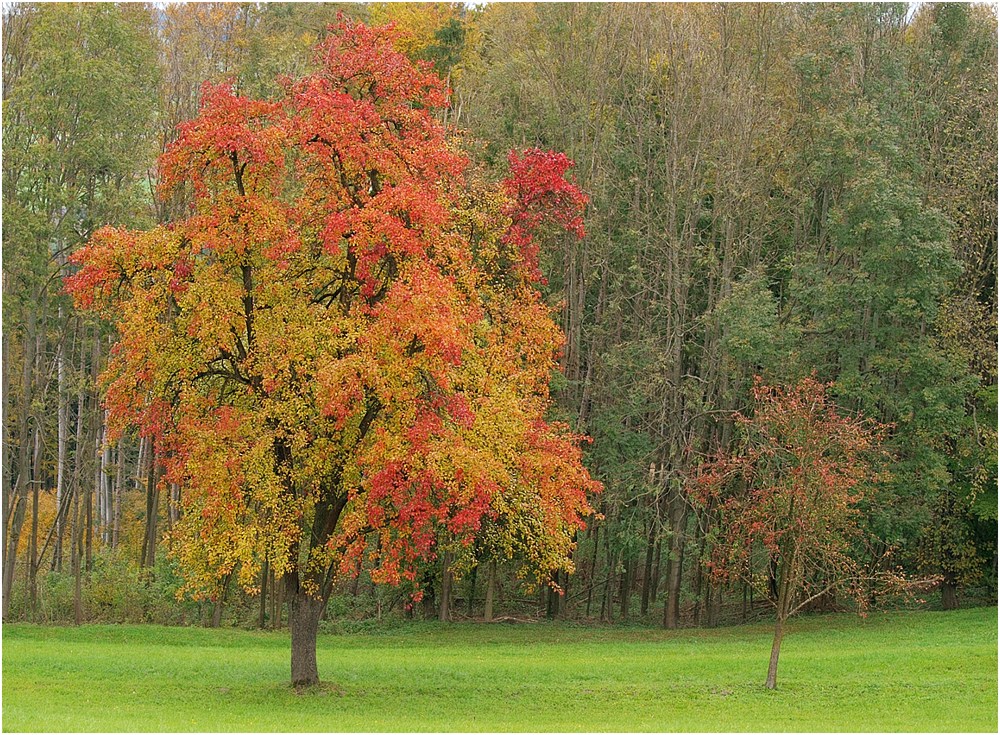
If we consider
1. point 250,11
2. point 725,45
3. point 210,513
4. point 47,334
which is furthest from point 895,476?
point 250,11

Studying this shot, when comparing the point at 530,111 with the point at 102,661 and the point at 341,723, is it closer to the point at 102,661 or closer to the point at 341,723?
the point at 102,661

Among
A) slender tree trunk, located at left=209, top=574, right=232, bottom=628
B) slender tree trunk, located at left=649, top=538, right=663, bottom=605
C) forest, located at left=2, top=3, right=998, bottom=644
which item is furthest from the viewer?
slender tree trunk, located at left=649, top=538, right=663, bottom=605

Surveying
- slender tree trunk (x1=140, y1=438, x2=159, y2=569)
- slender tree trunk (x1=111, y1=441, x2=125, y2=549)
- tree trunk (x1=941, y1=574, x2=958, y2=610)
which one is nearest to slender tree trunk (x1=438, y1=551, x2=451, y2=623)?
slender tree trunk (x1=140, y1=438, x2=159, y2=569)

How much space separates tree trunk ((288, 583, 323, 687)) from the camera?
18281 mm

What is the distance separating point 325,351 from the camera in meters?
16.4

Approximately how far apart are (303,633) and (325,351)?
493 centimetres

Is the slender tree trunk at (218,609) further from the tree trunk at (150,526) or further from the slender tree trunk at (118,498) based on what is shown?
the slender tree trunk at (118,498)

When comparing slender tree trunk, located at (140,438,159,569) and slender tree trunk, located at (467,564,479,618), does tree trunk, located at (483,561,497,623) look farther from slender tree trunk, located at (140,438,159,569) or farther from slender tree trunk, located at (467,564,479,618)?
slender tree trunk, located at (140,438,159,569)

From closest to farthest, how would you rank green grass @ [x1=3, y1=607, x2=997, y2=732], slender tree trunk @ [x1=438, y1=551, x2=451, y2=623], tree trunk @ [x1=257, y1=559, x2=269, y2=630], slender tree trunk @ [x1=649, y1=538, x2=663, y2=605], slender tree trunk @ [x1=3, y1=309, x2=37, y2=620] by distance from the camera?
green grass @ [x1=3, y1=607, x2=997, y2=732], slender tree trunk @ [x1=3, y1=309, x2=37, y2=620], tree trunk @ [x1=257, y1=559, x2=269, y2=630], slender tree trunk @ [x1=438, y1=551, x2=451, y2=623], slender tree trunk @ [x1=649, y1=538, x2=663, y2=605]

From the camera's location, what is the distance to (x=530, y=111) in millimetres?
33125

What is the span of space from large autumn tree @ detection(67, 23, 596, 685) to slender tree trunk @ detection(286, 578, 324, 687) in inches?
1.4

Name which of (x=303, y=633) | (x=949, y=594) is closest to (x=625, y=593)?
(x=949, y=594)

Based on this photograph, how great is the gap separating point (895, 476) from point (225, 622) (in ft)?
60.1

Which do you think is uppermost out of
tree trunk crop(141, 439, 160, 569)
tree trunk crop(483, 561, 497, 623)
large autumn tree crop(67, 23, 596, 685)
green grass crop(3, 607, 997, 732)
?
large autumn tree crop(67, 23, 596, 685)
